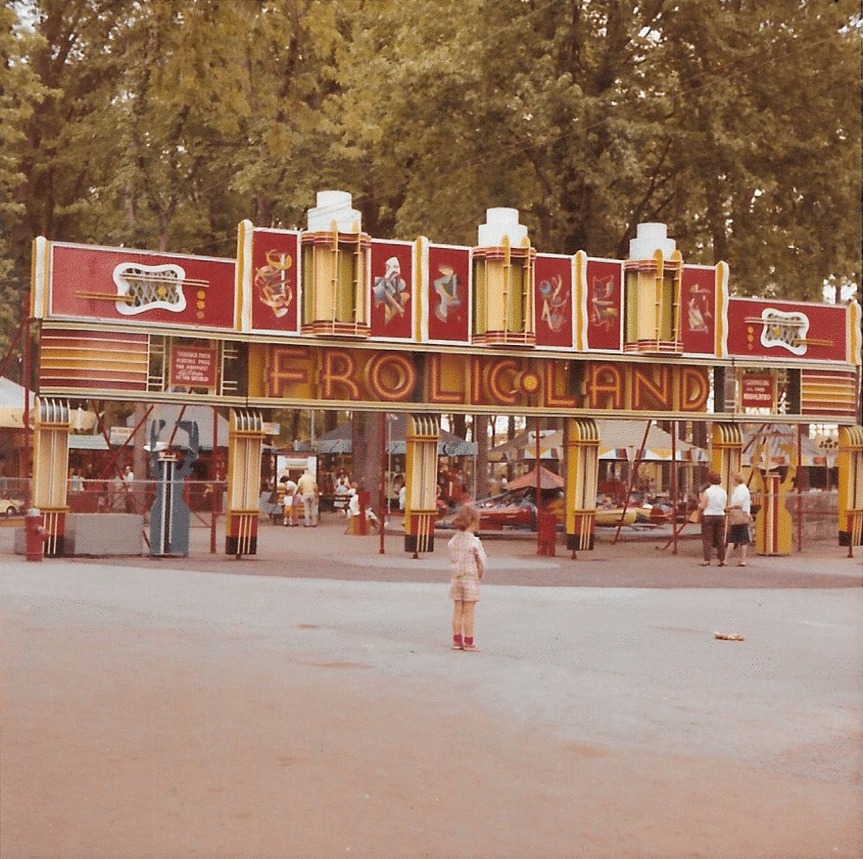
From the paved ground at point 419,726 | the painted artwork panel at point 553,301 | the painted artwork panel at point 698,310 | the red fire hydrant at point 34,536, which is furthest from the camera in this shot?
the painted artwork panel at point 698,310

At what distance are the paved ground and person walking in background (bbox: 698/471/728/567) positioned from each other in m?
6.88

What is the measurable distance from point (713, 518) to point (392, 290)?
727 centimetres

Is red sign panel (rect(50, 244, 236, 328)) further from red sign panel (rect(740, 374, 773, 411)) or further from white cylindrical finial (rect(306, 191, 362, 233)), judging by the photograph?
red sign panel (rect(740, 374, 773, 411))

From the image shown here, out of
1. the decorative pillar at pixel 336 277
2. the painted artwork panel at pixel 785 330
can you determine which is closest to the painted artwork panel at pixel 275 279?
the decorative pillar at pixel 336 277

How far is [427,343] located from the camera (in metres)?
28.8

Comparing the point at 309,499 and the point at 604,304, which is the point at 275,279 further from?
the point at 309,499

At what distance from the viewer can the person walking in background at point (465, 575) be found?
1475 centimetres

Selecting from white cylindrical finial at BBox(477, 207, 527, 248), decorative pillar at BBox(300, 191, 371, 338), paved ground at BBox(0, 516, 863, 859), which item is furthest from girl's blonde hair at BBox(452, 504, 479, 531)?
white cylindrical finial at BBox(477, 207, 527, 248)

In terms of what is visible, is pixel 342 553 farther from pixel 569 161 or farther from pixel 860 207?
pixel 860 207

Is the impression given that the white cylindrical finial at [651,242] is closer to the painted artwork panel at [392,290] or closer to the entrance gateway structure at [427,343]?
the entrance gateway structure at [427,343]

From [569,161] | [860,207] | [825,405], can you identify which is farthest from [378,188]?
[825,405]

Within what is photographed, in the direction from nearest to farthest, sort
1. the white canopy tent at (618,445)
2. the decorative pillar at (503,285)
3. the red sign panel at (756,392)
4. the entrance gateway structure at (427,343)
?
the entrance gateway structure at (427,343)
the decorative pillar at (503,285)
the red sign panel at (756,392)
the white canopy tent at (618,445)

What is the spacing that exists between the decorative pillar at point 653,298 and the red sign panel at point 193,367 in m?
8.58

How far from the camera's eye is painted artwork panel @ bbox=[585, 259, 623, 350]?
30312mm
